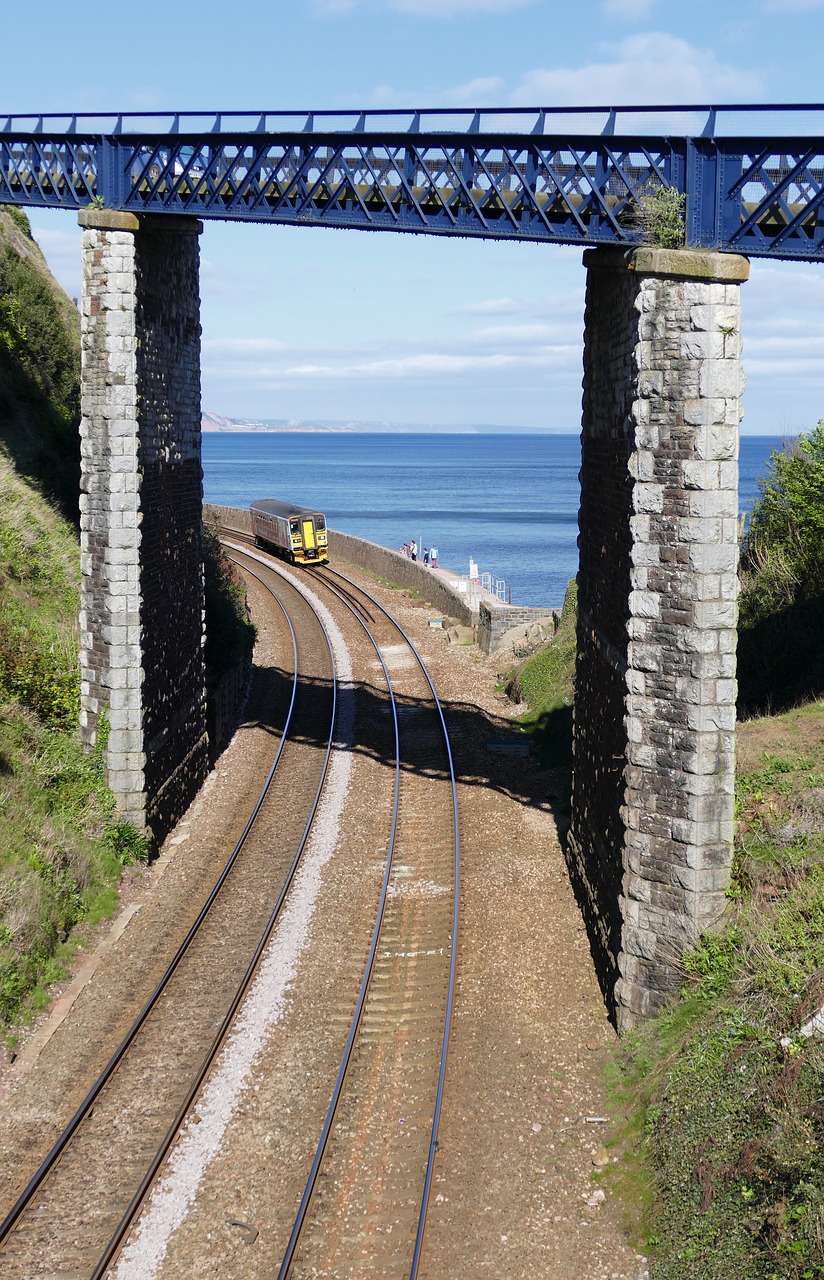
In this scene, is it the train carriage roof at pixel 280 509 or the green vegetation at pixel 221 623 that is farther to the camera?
the train carriage roof at pixel 280 509

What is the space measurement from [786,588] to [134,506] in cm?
1183

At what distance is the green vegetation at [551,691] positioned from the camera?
73.9 feet

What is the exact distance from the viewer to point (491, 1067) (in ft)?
39.7

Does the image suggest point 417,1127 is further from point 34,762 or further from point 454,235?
point 454,235

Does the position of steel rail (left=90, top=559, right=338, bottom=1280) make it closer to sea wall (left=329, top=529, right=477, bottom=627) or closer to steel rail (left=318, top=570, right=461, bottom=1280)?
steel rail (left=318, top=570, right=461, bottom=1280)

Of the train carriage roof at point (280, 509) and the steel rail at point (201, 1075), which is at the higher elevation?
the train carriage roof at point (280, 509)

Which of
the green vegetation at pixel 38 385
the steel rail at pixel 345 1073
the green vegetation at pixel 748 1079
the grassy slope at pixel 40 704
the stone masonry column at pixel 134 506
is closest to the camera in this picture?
the green vegetation at pixel 748 1079

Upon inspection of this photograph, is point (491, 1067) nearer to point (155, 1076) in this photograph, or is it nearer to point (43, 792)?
→ point (155, 1076)

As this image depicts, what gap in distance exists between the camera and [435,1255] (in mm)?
9414

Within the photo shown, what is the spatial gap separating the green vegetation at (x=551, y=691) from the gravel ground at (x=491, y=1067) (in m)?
2.77

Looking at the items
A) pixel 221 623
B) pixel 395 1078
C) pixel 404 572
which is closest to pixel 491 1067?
pixel 395 1078

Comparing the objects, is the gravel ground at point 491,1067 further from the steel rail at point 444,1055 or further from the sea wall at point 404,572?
the sea wall at point 404,572

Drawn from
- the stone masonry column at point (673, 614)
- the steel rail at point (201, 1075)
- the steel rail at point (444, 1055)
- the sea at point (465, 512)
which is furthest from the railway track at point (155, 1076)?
the sea at point (465, 512)

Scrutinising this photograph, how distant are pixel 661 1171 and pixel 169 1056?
5.38m
